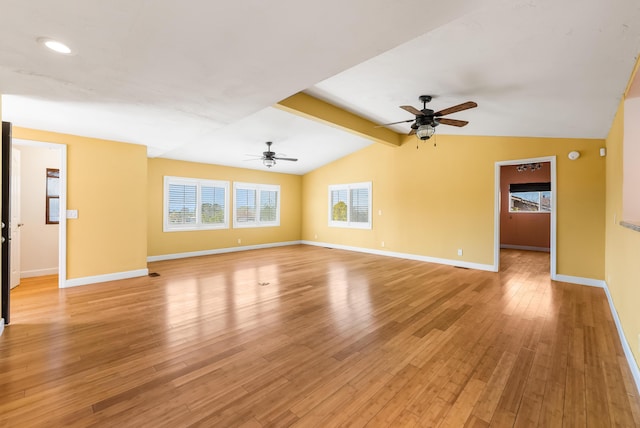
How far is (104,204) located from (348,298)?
4.47 metres

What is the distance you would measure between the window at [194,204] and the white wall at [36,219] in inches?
83.2

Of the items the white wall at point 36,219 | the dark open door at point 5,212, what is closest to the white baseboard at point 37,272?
the white wall at point 36,219

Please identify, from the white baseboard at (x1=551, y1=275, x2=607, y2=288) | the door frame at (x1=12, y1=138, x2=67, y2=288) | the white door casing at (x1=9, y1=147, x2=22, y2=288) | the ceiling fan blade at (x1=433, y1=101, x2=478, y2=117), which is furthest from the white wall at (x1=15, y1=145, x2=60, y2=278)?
the white baseboard at (x1=551, y1=275, x2=607, y2=288)

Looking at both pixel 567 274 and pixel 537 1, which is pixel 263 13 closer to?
pixel 537 1

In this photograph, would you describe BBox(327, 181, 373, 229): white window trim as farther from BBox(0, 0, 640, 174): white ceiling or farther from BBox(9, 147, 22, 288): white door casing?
BBox(9, 147, 22, 288): white door casing

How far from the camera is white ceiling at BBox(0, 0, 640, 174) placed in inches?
65.9

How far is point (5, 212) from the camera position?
296cm

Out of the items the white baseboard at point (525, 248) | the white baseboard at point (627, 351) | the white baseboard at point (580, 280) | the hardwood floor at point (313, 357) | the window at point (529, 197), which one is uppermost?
the window at point (529, 197)

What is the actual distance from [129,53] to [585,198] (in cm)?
665

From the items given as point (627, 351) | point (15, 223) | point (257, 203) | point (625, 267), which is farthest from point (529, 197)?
point (15, 223)

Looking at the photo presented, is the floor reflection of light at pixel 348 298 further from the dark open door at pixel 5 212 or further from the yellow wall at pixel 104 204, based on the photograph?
the yellow wall at pixel 104 204

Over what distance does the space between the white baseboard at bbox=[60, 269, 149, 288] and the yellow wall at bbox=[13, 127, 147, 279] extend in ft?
0.18

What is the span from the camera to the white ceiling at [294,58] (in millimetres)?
1673

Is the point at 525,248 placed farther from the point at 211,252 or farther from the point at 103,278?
the point at 103,278
